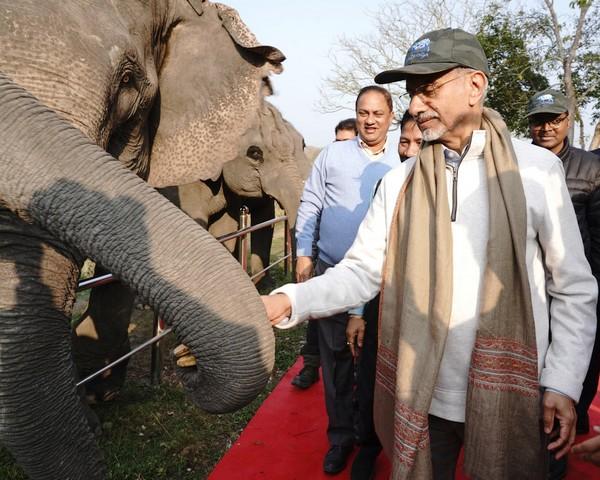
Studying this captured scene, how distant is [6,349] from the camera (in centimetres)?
170

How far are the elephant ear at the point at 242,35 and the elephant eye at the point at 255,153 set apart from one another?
3959 mm

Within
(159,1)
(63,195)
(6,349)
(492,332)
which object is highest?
(159,1)

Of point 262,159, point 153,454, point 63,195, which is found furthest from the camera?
point 262,159

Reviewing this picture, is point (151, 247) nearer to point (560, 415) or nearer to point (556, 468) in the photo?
point (560, 415)

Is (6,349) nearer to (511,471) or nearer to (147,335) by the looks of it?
(511,471)

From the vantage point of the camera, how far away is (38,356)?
177 centimetres

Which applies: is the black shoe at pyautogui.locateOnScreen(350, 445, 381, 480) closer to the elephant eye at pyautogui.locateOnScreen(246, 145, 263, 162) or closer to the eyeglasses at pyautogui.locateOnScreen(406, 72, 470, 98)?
the eyeglasses at pyautogui.locateOnScreen(406, 72, 470, 98)

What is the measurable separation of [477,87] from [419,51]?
0.75ft

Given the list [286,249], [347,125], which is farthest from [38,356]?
[286,249]

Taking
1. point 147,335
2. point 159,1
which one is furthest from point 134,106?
point 147,335

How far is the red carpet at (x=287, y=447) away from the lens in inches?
112

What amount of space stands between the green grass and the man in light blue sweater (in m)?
0.95

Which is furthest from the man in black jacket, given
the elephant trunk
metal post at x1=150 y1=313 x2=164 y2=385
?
metal post at x1=150 y1=313 x2=164 y2=385

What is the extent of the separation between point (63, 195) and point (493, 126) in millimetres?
1401
